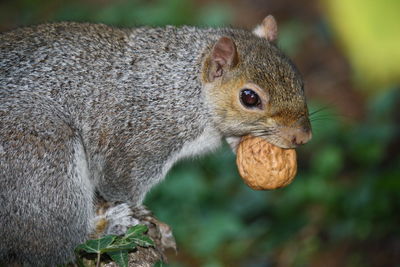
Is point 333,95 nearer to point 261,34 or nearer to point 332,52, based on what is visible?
point 332,52

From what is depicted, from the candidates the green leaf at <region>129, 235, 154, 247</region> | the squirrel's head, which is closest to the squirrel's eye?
the squirrel's head

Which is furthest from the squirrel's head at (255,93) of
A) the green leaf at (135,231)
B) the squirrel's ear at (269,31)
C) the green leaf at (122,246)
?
the green leaf at (122,246)

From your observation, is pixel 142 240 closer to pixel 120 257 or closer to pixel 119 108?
pixel 120 257

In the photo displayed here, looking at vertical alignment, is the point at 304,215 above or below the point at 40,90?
below

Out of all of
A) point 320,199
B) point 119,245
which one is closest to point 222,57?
point 119,245

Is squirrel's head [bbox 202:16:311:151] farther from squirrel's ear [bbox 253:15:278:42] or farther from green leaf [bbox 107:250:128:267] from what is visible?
green leaf [bbox 107:250:128:267]

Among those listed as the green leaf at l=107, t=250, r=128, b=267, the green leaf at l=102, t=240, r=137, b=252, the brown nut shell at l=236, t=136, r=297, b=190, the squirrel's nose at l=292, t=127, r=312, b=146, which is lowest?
the green leaf at l=107, t=250, r=128, b=267

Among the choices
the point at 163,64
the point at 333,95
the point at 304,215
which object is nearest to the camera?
the point at 163,64

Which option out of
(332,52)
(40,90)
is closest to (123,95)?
(40,90)
